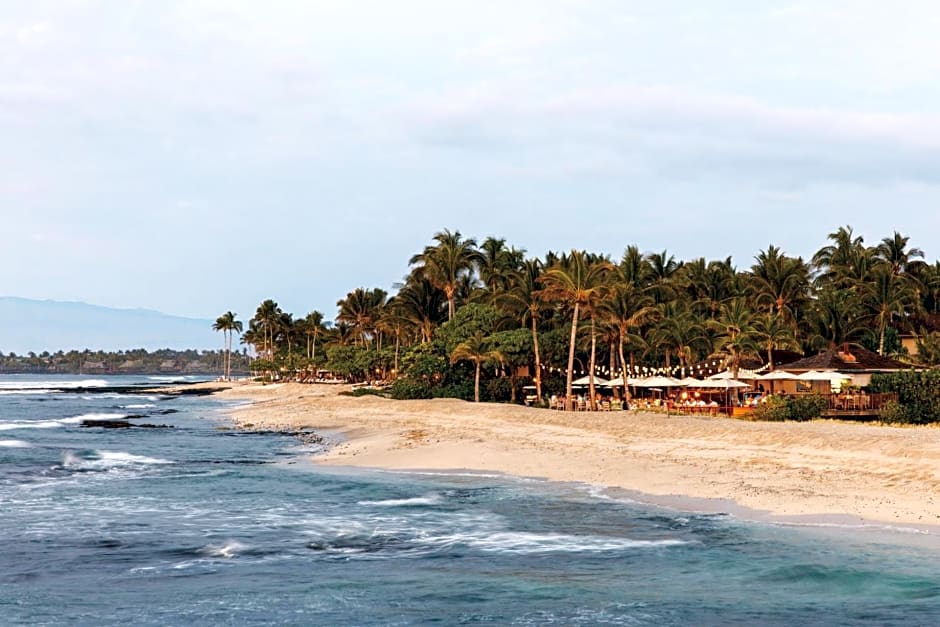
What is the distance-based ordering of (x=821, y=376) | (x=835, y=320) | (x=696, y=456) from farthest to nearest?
1. (x=835, y=320)
2. (x=821, y=376)
3. (x=696, y=456)

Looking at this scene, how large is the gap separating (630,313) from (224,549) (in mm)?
45315

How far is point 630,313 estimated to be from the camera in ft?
198

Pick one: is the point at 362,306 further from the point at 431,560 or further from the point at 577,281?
the point at 431,560

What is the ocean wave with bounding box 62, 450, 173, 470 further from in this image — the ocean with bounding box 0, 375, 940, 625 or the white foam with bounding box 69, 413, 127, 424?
the white foam with bounding box 69, 413, 127, 424

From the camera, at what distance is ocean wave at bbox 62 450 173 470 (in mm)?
34844

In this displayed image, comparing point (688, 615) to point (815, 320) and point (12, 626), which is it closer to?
point (12, 626)

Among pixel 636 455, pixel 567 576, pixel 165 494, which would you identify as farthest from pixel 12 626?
pixel 636 455

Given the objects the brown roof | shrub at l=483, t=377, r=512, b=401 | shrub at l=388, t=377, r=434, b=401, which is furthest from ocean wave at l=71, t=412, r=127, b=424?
the brown roof

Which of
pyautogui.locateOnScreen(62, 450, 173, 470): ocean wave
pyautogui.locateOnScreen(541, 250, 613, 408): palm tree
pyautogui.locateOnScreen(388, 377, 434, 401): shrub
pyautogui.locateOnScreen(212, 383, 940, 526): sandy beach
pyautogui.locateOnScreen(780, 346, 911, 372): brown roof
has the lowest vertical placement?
pyautogui.locateOnScreen(62, 450, 173, 470): ocean wave

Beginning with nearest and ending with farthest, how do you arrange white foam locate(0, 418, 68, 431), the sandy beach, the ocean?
the ocean < the sandy beach < white foam locate(0, 418, 68, 431)

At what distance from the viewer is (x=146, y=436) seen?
168 feet

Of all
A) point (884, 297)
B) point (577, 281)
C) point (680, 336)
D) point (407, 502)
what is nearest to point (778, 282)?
point (884, 297)

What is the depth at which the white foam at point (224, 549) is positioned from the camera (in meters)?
17.4

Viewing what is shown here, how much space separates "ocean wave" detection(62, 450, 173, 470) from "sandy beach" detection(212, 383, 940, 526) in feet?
23.5
